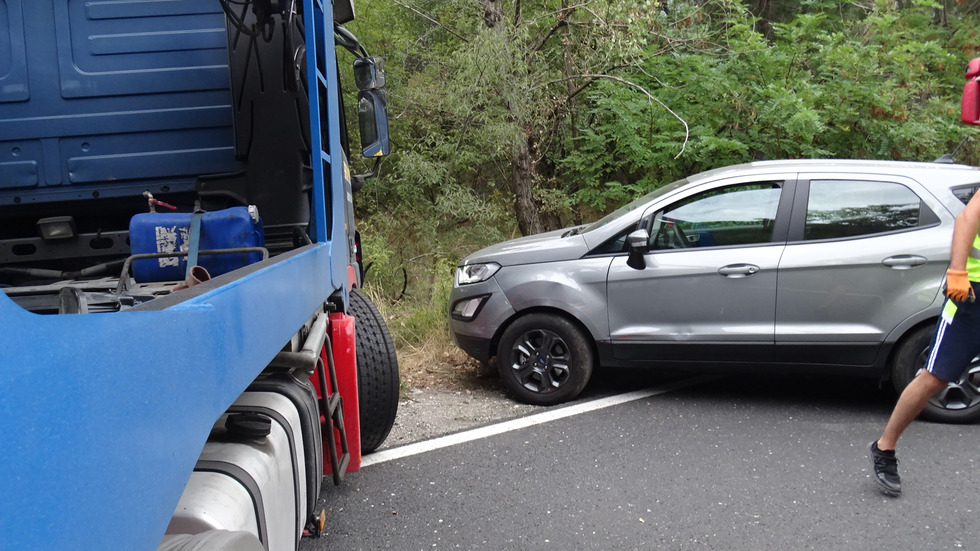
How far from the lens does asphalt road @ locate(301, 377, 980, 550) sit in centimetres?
371

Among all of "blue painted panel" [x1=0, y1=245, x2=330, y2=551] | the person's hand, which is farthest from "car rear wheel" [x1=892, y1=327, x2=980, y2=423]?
"blue painted panel" [x1=0, y1=245, x2=330, y2=551]

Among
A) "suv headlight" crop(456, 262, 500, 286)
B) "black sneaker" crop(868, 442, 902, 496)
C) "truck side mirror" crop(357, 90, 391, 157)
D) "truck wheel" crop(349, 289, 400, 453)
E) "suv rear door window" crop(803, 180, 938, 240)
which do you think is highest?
"truck side mirror" crop(357, 90, 391, 157)

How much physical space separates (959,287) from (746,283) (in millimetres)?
1702

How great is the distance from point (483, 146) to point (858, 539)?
6.60 metres

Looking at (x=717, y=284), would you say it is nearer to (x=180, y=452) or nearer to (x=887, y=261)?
(x=887, y=261)

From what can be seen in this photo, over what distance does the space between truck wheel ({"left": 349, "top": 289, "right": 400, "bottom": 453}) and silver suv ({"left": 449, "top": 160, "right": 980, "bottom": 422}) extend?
1.46 metres

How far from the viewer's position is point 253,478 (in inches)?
71.3

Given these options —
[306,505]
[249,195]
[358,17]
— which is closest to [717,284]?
[249,195]

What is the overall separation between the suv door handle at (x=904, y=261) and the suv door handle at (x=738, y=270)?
81 cm

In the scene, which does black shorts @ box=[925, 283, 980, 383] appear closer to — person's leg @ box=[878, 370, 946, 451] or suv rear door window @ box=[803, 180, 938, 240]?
person's leg @ box=[878, 370, 946, 451]

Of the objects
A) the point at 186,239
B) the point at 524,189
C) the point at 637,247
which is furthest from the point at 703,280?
the point at 524,189

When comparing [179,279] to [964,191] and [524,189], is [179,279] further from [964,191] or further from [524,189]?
[524,189]

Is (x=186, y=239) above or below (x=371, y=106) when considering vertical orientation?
below

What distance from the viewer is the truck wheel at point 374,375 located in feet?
14.4
